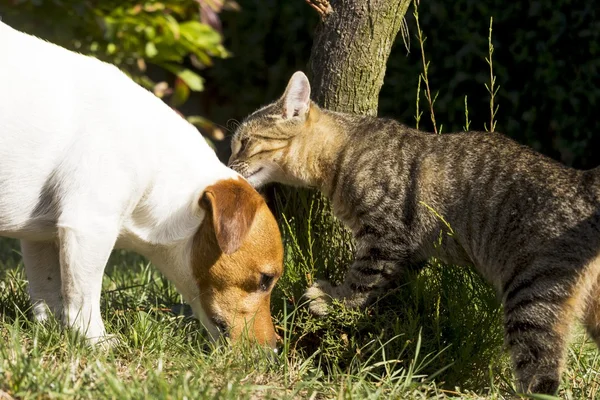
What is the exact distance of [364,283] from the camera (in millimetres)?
4445

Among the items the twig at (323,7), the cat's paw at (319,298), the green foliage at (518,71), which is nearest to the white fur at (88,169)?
the cat's paw at (319,298)

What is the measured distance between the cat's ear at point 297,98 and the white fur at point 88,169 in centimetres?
99

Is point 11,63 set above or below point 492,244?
above

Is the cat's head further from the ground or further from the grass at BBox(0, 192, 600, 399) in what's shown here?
the ground

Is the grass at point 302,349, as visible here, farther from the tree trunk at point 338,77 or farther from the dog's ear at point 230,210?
the dog's ear at point 230,210

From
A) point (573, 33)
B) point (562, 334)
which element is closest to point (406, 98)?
point (573, 33)

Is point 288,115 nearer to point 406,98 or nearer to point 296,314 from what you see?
point 296,314

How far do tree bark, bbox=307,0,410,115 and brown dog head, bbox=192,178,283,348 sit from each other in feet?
3.87

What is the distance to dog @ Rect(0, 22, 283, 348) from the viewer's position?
12.1 feet

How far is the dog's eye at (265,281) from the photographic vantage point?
4086 mm

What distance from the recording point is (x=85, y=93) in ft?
12.6

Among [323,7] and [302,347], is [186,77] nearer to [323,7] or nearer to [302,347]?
[323,7]

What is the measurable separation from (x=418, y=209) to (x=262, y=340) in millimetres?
1115

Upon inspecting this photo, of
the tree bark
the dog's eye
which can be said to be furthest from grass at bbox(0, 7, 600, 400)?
the tree bark
